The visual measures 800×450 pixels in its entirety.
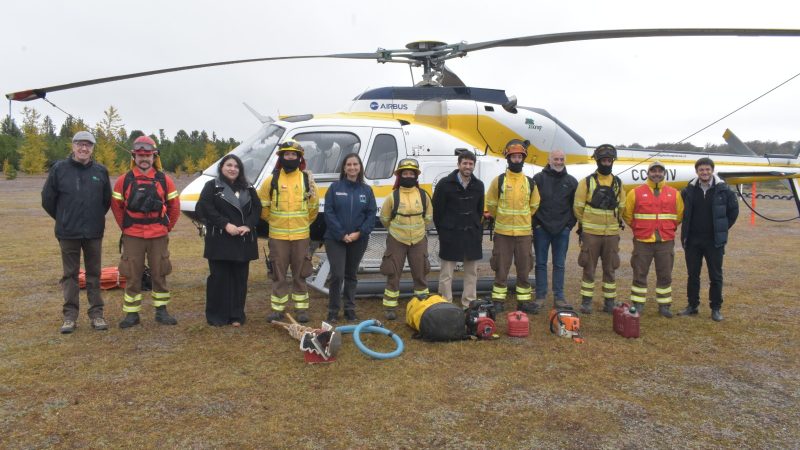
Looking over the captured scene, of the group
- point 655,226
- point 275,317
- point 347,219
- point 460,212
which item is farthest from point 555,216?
point 275,317

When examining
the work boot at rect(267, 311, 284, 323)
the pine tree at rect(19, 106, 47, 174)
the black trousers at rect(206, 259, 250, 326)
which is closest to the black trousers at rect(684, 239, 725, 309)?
the work boot at rect(267, 311, 284, 323)

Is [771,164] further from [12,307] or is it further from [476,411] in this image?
[12,307]

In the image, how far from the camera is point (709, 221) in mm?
5930

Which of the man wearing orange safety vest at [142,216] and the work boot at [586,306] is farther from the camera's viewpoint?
the work boot at [586,306]

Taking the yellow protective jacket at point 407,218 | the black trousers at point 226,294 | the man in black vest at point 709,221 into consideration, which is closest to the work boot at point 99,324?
the black trousers at point 226,294

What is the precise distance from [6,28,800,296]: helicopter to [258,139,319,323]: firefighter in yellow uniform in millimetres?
782

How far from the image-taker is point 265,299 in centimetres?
689

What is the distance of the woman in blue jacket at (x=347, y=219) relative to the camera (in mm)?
5559

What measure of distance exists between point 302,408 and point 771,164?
9112mm

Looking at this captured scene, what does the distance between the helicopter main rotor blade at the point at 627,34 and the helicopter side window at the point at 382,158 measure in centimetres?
170

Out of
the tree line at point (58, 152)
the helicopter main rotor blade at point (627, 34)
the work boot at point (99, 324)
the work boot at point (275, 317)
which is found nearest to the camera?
the helicopter main rotor blade at point (627, 34)

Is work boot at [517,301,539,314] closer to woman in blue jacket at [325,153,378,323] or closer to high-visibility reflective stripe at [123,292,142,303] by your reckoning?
woman in blue jacket at [325,153,378,323]

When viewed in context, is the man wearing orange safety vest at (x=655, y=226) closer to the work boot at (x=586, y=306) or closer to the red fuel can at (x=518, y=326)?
the work boot at (x=586, y=306)

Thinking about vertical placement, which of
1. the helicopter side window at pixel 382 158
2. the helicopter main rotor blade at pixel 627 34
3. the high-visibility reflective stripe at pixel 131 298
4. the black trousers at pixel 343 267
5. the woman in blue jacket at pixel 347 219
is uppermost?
the helicopter main rotor blade at pixel 627 34
